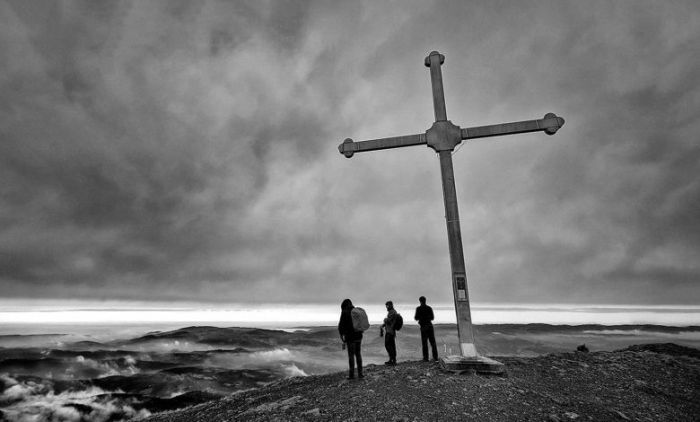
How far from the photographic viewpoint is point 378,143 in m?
11.9

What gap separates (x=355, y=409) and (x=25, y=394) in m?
138

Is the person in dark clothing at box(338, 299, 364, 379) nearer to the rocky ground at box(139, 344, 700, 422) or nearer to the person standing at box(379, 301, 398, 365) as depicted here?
the rocky ground at box(139, 344, 700, 422)

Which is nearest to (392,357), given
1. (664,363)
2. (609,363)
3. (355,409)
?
(355,409)

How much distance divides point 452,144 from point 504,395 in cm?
758

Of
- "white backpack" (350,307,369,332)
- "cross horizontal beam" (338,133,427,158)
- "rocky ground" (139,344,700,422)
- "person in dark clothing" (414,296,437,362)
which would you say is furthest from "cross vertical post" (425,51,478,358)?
"white backpack" (350,307,369,332)

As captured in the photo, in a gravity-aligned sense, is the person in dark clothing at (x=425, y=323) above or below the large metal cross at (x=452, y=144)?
below

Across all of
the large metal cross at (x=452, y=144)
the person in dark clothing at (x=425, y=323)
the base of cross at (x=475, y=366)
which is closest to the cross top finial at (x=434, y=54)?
the large metal cross at (x=452, y=144)

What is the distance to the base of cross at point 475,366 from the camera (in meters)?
9.23

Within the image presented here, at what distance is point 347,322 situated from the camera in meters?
10.2

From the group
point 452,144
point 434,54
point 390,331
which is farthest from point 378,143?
point 390,331

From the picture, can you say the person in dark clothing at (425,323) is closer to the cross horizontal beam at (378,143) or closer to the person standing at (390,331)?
the person standing at (390,331)

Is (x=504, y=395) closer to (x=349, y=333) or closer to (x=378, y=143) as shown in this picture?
(x=349, y=333)

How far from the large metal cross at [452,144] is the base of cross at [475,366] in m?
0.24

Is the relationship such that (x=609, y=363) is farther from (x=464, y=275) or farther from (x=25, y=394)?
(x=25, y=394)
